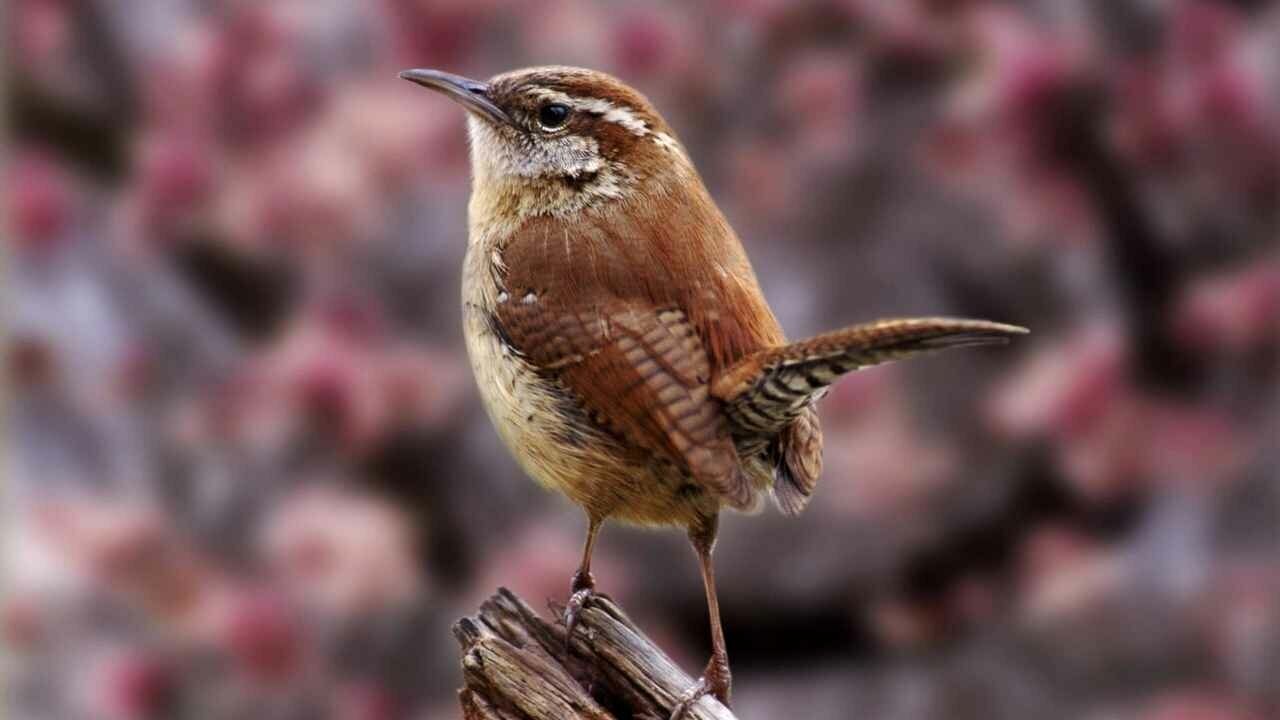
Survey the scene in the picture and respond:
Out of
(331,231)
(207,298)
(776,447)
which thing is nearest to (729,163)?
(331,231)

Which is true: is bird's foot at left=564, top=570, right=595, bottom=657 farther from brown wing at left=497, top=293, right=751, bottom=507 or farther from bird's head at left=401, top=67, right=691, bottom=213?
bird's head at left=401, top=67, right=691, bottom=213

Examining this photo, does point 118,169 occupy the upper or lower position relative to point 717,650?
upper

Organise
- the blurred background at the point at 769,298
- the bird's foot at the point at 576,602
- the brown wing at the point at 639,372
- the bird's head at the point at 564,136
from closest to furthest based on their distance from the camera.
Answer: the brown wing at the point at 639,372 < the bird's foot at the point at 576,602 < the bird's head at the point at 564,136 < the blurred background at the point at 769,298

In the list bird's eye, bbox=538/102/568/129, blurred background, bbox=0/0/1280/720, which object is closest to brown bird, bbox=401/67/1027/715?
bird's eye, bbox=538/102/568/129

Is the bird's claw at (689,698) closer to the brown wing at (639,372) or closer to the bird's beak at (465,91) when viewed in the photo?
the brown wing at (639,372)

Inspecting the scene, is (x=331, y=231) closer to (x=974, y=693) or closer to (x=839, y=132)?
(x=839, y=132)

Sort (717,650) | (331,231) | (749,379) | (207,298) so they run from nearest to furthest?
(749,379) → (717,650) → (331,231) → (207,298)

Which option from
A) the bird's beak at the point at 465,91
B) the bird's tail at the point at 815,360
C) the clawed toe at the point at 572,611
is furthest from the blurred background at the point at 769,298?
the bird's tail at the point at 815,360
